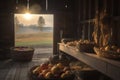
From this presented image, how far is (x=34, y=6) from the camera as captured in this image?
11859mm

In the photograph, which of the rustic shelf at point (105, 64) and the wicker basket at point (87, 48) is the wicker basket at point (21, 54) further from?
the rustic shelf at point (105, 64)

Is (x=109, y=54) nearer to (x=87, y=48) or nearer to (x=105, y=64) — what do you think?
(x=105, y=64)

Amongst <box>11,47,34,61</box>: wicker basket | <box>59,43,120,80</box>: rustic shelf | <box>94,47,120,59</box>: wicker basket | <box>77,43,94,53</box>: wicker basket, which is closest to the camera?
<box>59,43,120,80</box>: rustic shelf

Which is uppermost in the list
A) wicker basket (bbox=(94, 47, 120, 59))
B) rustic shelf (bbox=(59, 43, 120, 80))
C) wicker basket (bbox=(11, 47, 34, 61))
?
wicker basket (bbox=(94, 47, 120, 59))

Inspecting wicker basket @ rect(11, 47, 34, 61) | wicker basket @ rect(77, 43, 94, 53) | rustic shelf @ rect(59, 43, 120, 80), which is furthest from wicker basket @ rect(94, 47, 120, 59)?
wicker basket @ rect(11, 47, 34, 61)

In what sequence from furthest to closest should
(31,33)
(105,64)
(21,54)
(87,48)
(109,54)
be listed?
(31,33) → (21,54) → (87,48) → (109,54) → (105,64)

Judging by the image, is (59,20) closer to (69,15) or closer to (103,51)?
(69,15)

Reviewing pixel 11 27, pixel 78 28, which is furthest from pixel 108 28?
pixel 11 27

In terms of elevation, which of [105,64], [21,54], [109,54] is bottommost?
[21,54]

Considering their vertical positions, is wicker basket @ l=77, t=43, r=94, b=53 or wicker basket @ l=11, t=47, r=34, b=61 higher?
wicker basket @ l=77, t=43, r=94, b=53

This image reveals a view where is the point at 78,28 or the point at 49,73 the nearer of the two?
the point at 49,73

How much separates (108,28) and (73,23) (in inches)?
213

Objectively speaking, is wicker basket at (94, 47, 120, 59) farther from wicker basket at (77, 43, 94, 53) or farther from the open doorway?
the open doorway

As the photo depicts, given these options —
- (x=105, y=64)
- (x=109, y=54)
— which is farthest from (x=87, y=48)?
(x=105, y=64)
